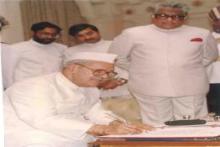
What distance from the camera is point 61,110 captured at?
4.94 feet

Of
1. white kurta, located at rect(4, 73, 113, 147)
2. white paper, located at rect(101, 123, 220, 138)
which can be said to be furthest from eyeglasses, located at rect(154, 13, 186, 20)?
white paper, located at rect(101, 123, 220, 138)

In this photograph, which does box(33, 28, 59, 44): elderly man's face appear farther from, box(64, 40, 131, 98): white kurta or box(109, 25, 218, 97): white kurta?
box(109, 25, 218, 97): white kurta

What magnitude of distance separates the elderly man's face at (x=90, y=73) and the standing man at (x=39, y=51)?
49 cm

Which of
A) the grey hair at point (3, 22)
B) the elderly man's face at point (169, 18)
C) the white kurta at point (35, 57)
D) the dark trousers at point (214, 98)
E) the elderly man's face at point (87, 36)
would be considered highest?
the grey hair at point (3, 22)

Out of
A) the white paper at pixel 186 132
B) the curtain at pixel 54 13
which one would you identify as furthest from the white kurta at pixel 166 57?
the white paper at pixel 186 132

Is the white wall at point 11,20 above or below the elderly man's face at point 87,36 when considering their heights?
above

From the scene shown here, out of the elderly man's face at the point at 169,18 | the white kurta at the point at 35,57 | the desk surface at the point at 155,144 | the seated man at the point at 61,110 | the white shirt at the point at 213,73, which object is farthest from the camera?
the white shirt at the point at 213,73

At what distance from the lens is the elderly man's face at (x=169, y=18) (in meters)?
2.11

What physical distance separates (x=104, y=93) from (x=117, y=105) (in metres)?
0.10

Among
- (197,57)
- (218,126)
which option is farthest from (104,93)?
(218,126)

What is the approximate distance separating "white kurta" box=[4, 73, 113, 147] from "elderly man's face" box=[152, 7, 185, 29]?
73cm

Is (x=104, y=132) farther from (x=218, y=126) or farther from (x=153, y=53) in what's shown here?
(x=153, y=53)

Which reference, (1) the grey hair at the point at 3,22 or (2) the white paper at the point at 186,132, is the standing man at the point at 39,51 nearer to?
(1) the grey hair at the point at 3,22

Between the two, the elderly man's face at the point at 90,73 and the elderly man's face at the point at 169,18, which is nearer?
the elderly man's face at the point at 90,73
